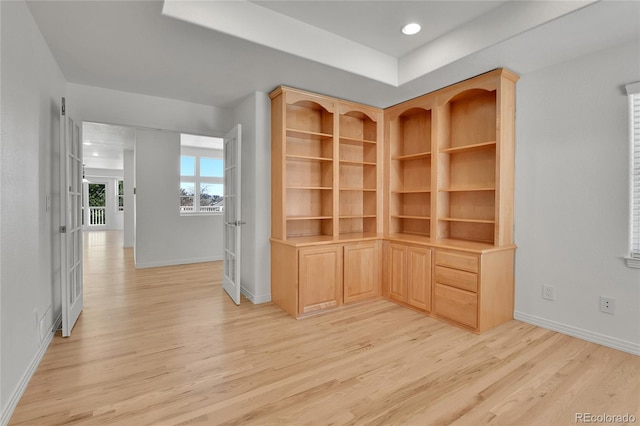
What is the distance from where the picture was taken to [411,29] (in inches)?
108

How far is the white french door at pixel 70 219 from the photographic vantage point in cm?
263

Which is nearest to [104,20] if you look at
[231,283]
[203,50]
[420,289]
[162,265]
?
[203,50]

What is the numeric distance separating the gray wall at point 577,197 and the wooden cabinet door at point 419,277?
Answer: 2.80 ft

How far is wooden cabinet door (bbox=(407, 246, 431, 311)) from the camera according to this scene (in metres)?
3.26

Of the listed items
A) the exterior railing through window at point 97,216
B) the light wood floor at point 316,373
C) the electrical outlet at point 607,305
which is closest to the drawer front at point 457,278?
the light wood floor at point 316,373

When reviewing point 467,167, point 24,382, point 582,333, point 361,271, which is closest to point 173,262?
point 361,271

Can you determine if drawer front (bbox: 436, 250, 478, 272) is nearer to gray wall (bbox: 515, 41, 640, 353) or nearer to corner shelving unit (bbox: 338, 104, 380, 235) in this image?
gray wall (bbox: 515, 41, 640, 353)

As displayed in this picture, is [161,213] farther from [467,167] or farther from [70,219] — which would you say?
[467,167]

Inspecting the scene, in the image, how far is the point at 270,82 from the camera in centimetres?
329

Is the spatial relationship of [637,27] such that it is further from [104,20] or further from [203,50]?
[104,20]

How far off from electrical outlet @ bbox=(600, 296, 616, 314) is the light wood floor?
31 centimetres

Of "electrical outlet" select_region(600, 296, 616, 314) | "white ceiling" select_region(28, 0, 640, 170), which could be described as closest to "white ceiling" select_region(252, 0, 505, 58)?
"white ceiling" select_region(28, 0, 640, 170)

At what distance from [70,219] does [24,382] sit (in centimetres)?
144

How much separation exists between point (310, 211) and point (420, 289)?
62.9 inches
